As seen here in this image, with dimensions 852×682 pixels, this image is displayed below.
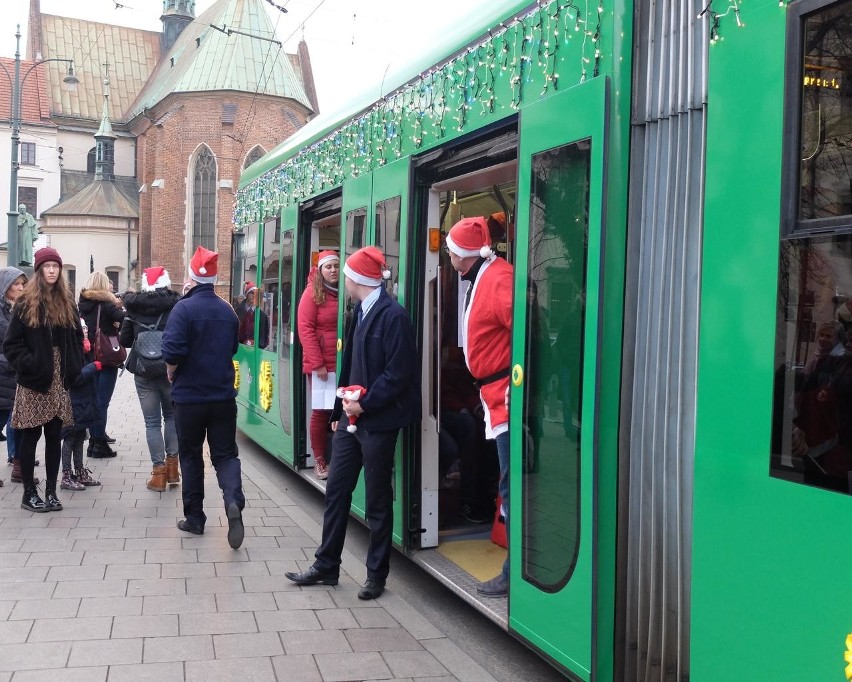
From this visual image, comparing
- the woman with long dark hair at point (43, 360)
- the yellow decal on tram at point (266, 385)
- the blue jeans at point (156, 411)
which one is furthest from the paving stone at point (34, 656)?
the yellow decal on tram at point (266, 385)

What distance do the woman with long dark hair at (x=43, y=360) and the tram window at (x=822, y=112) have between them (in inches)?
216

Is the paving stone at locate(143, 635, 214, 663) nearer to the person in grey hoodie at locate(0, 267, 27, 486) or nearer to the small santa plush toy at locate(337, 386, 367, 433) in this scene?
the small santa plush toy at locate(337, 386, 367, 433)

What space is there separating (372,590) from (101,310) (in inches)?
185

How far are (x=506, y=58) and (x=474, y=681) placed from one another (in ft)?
8.95

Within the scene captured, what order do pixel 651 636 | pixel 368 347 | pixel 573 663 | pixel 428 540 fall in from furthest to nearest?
pixel 428 540 → pixel 368 347 → pixel 573 663 → pixel 651 636

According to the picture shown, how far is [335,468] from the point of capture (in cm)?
538

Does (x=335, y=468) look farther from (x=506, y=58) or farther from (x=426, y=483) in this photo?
(x=506, y=58)

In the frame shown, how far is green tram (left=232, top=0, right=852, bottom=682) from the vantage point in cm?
245

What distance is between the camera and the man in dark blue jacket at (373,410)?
5062 mm

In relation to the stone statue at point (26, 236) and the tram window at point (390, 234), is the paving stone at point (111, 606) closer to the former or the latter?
the tram window at point (390, 234)

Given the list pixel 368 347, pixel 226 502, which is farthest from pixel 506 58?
pixel 226 502

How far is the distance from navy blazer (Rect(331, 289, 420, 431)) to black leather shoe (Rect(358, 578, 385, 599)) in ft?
2.88

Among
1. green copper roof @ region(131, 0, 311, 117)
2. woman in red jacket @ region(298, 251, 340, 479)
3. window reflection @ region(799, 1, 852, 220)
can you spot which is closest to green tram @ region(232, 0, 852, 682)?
window reflection @ region(799, 1, 852, 220)

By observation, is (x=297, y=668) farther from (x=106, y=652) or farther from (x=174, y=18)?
(x=174, y=18)
